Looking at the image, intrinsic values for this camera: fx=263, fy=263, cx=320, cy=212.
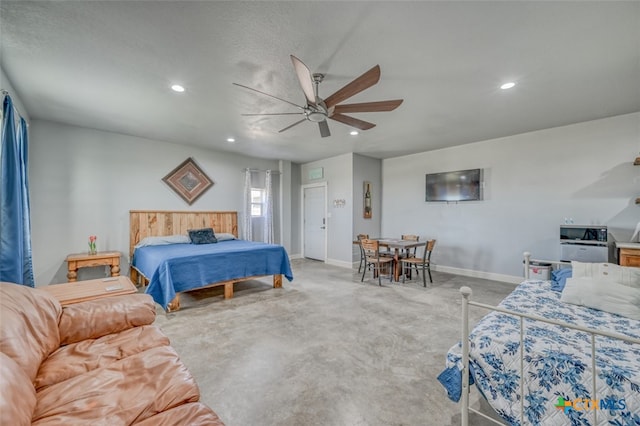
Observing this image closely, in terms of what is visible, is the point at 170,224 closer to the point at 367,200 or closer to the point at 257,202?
the point at 257,202

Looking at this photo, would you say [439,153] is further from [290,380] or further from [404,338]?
[290,380]

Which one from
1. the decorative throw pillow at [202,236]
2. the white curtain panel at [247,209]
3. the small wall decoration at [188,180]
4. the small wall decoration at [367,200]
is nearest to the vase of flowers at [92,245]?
the decorative throw pillow at [202,236]

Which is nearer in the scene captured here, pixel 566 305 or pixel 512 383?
pixel 512 383

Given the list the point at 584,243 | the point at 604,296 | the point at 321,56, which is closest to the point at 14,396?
the point at 321,56

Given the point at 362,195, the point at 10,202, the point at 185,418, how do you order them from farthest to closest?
the point at 362,195
the point at 10,202
the point at 185,418

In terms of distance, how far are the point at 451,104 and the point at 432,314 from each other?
2.63 metres

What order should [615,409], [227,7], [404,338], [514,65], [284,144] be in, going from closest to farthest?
[615,409] < [227,7] < [514,65] < [404,338] < [284,144]

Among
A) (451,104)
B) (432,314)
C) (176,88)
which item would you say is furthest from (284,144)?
(432,314)

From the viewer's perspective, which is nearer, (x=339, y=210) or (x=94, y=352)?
(x=94, y=352)

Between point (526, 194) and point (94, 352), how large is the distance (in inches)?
229

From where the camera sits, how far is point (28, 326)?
1393mm

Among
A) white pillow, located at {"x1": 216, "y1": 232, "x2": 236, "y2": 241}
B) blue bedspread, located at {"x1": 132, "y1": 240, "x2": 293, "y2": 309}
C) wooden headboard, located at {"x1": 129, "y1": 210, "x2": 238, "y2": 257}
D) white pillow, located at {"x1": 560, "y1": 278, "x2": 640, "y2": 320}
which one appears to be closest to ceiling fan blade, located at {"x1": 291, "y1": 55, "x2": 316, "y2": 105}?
blue bedspread, located at {"x1": 132, "y1": 240, "x2": 293, "y2": 309}

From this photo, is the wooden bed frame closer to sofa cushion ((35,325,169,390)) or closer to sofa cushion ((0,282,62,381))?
sofa cushion ((35,325,169,390))

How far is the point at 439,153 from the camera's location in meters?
5.57
